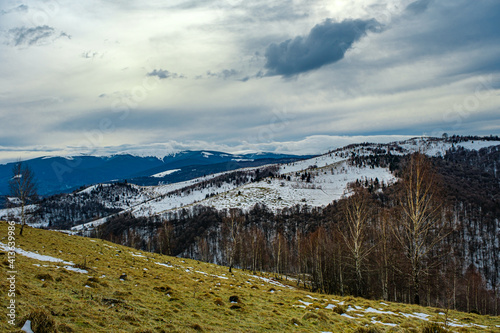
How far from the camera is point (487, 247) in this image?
16900 centimetres

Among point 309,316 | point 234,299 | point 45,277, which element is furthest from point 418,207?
point 45,277

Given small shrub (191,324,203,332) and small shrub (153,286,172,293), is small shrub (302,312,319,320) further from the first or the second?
small shrub (153,286,172,293)

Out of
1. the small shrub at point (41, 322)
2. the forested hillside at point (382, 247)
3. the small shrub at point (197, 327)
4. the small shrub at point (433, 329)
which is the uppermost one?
the small shrub at point (41, 322)

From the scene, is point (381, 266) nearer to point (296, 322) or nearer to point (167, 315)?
point (296, 322)

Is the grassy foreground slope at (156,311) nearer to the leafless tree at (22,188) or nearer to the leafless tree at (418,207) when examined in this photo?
the leafless tree at (418,207)

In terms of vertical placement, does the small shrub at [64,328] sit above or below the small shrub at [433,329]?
above

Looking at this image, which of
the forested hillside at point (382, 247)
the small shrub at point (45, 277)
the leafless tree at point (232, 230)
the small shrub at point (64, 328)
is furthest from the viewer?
the leafless tree at point (232, 230)

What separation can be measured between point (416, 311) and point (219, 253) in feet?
505

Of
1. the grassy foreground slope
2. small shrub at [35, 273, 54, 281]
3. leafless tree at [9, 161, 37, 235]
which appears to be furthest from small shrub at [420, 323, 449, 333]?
leafless tree at [9, 161, 37, 235]

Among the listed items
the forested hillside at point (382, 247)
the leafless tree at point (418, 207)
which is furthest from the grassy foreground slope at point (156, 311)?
the forested hillside at point (382, 247)

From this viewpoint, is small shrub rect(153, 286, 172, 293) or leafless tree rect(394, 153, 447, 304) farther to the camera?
leafless tree rect(394, 153, 447, 304)

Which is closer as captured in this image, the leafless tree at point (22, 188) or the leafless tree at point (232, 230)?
the leafless tree at point (22, 188)

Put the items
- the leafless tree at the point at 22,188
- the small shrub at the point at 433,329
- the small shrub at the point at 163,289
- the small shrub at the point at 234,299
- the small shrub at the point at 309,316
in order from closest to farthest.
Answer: the small shrub at the point at 433,329, the small shrub at the point at 309,316, the small shrub at the point at 163,289, the small shrub at the point at 234,299, the leafless tree at the point at 22,188

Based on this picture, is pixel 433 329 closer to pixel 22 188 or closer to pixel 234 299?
pixel 234 299
